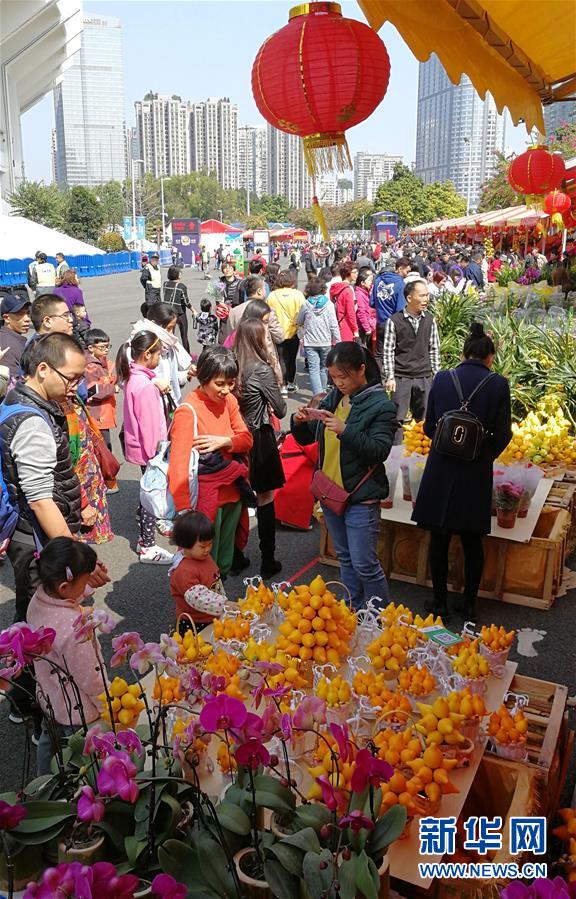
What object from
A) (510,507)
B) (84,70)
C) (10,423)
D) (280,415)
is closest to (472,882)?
(10,423)

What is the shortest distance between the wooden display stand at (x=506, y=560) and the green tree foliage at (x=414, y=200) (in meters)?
66.0

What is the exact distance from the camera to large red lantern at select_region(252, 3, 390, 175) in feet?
12.1

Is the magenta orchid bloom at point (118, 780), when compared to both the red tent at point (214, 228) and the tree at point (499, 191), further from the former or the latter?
the red tent at point (214, 228)

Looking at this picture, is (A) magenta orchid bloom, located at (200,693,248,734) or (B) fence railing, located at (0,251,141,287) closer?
(A) magenta orchid bloom, located at (200,693,248,734)

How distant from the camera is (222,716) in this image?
1458 mm

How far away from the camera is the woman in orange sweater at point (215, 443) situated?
3.96 m

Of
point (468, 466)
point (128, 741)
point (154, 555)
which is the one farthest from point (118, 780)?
point (154, 555)

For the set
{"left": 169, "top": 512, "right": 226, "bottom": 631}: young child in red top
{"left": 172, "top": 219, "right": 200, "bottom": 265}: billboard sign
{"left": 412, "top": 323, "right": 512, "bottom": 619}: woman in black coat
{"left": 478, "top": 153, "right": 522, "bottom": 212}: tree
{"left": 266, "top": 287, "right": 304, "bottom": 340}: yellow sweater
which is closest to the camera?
{"left": 169, "top": 512, "right": 226, "bottom": 631}: young child in red top

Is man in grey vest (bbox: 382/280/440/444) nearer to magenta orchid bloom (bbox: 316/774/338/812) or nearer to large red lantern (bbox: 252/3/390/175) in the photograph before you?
large red lantern (bbox: 252/3/390/175)

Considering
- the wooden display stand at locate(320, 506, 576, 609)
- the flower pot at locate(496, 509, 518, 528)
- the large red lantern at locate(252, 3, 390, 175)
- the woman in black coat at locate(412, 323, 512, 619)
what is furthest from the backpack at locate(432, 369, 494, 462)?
the large red lantern at locate(252, 3, 390, 175)

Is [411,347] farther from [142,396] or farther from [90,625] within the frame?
[90,625]

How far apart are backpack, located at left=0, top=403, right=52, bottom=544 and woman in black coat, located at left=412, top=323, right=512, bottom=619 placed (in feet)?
7.15

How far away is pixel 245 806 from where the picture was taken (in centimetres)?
165

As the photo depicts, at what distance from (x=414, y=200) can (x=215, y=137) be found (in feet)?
330
